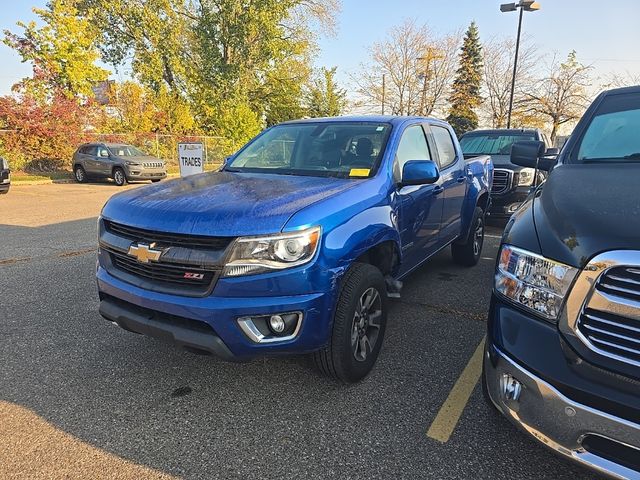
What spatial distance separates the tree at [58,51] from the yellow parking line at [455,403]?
78.8 ft

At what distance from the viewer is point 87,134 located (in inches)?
784

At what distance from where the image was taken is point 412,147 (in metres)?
3.65

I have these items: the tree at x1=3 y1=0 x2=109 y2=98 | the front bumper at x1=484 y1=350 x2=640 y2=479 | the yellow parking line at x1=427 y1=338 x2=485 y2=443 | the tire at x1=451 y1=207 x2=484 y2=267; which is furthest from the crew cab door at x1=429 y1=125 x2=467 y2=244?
the tree at x1=3 y1=0 x2=109 y2=98

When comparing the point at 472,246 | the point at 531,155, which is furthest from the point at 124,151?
the point at 531,155

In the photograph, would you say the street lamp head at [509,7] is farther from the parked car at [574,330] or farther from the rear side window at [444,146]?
the parked car at [574,330]

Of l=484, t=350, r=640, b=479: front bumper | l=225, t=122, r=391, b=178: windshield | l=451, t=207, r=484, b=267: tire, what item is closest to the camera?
l=484, t=350, r=640, b=479: front bumper

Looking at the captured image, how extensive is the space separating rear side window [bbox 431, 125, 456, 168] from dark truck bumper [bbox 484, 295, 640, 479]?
2.73m

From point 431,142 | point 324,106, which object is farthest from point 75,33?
point 431,142

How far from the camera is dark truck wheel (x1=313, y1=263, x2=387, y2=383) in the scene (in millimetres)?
2484

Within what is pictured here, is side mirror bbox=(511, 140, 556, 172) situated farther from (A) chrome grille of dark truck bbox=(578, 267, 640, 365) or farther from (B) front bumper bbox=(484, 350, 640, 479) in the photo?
(B) front bumper bbox=(484, 350, 640, 479)

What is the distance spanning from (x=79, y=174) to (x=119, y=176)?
2.36 metres

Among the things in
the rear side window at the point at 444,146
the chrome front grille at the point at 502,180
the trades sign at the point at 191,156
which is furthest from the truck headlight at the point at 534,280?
the trades sign at the point at 191,156

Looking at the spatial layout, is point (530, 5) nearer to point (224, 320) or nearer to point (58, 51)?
point (224, 320)

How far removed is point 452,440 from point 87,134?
22.1 metres
